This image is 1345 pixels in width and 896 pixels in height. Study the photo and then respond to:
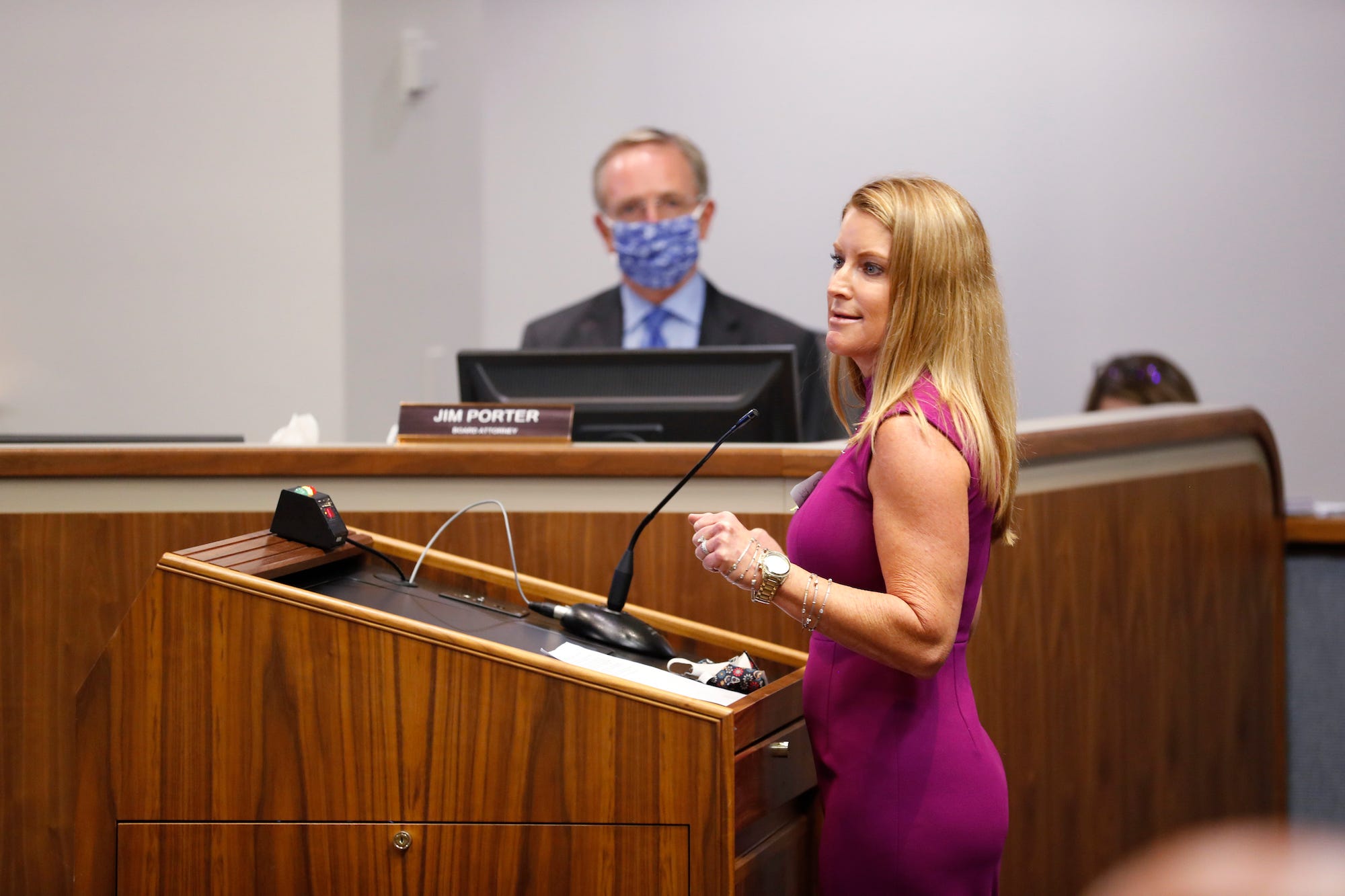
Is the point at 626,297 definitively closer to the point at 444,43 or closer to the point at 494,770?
the point at 444,43

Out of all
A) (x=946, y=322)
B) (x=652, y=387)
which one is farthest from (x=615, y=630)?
(x=652, y=387)

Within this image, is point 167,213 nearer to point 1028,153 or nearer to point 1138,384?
point 1138,384

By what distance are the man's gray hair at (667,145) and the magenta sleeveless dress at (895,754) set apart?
6.48ft

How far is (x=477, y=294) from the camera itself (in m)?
4.72

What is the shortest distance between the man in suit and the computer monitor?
953 millimetres

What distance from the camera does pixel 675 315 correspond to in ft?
10.5

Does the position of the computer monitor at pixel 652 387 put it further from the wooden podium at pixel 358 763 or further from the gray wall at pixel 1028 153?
the gray wall at pixel 1028 153

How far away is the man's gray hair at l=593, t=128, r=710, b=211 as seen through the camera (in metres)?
3.17

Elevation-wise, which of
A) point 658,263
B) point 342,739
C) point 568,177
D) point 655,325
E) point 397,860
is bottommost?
point 397,860

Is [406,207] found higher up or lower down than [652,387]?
higher up

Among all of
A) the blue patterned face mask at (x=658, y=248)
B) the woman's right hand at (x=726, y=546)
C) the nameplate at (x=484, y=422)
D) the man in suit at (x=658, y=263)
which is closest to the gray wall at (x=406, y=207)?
the man in suit at (x=658, y=263)

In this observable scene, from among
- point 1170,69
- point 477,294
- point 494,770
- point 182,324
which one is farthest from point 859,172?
point 494,770

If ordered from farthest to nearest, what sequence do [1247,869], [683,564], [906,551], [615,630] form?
[683,564] → [615,630] → [906,551] → [1247,869]

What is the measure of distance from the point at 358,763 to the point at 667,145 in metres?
2.20
